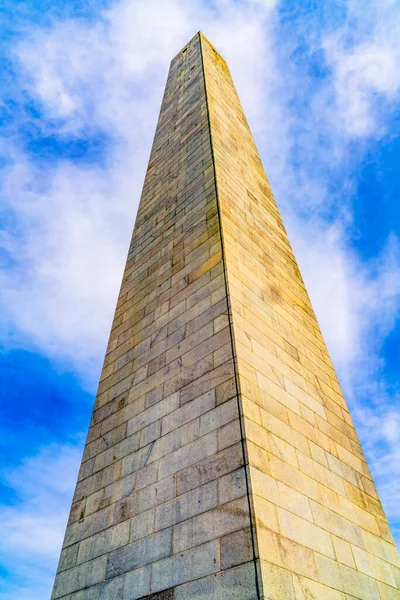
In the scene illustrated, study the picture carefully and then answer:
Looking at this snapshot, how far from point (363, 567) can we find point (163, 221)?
8.34 meters

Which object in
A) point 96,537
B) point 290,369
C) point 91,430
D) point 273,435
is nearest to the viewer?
point 273,435

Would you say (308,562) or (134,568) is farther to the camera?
(134,568)

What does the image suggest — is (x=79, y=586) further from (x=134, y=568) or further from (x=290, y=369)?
(x=290, y=369)

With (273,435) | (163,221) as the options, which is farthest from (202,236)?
(273,435)

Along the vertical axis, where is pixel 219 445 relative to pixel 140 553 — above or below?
above

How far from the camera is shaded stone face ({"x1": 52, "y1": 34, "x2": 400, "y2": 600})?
4457mm

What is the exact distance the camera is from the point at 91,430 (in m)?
7.80

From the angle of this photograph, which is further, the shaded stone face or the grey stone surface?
the grey stone surface

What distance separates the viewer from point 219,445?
5.04 metres

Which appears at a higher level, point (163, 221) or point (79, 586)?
point (163, 221)

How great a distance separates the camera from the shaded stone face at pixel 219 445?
4.46m

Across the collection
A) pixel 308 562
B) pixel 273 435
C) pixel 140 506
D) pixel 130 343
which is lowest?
pixel 308 562

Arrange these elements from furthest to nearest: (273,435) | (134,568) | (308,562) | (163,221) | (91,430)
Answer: (163,221)
(91,430)
(273,435)
(134,568)
(308,562)

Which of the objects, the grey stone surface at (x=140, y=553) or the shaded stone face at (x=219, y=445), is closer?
the shaded stone face at (x=219, y=445)
